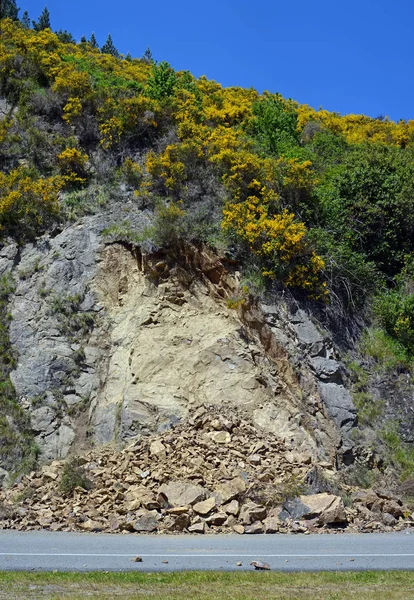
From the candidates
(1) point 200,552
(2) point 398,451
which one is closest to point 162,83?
(2) point 398,451

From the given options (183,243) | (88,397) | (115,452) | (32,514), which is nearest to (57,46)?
(183,243)

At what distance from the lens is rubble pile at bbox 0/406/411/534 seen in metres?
12.9

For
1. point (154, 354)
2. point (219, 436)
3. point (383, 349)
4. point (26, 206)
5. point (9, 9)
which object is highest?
point (9, 9)

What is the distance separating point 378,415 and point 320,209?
7.51 meters

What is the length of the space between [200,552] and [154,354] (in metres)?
8.20

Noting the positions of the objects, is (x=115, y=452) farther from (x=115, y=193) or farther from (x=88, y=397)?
(x=115, y=193)

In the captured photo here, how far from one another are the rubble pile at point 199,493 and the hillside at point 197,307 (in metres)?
0.07

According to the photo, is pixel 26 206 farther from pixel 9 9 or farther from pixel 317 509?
pixel 9 9

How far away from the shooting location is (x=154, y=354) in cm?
1783

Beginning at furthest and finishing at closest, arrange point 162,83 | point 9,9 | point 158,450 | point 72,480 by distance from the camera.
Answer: point 9,9 → point 162,83 → point 158,450 → point 72,480

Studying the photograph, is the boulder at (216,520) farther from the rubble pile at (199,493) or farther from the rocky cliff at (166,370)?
the rocky cliff at (166,370)

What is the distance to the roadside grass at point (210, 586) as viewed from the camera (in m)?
7.68

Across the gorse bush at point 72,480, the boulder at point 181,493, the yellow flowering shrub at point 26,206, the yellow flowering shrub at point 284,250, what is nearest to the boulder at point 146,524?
the boulder at point 181,493

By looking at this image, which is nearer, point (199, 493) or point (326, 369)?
point (199, 493)
